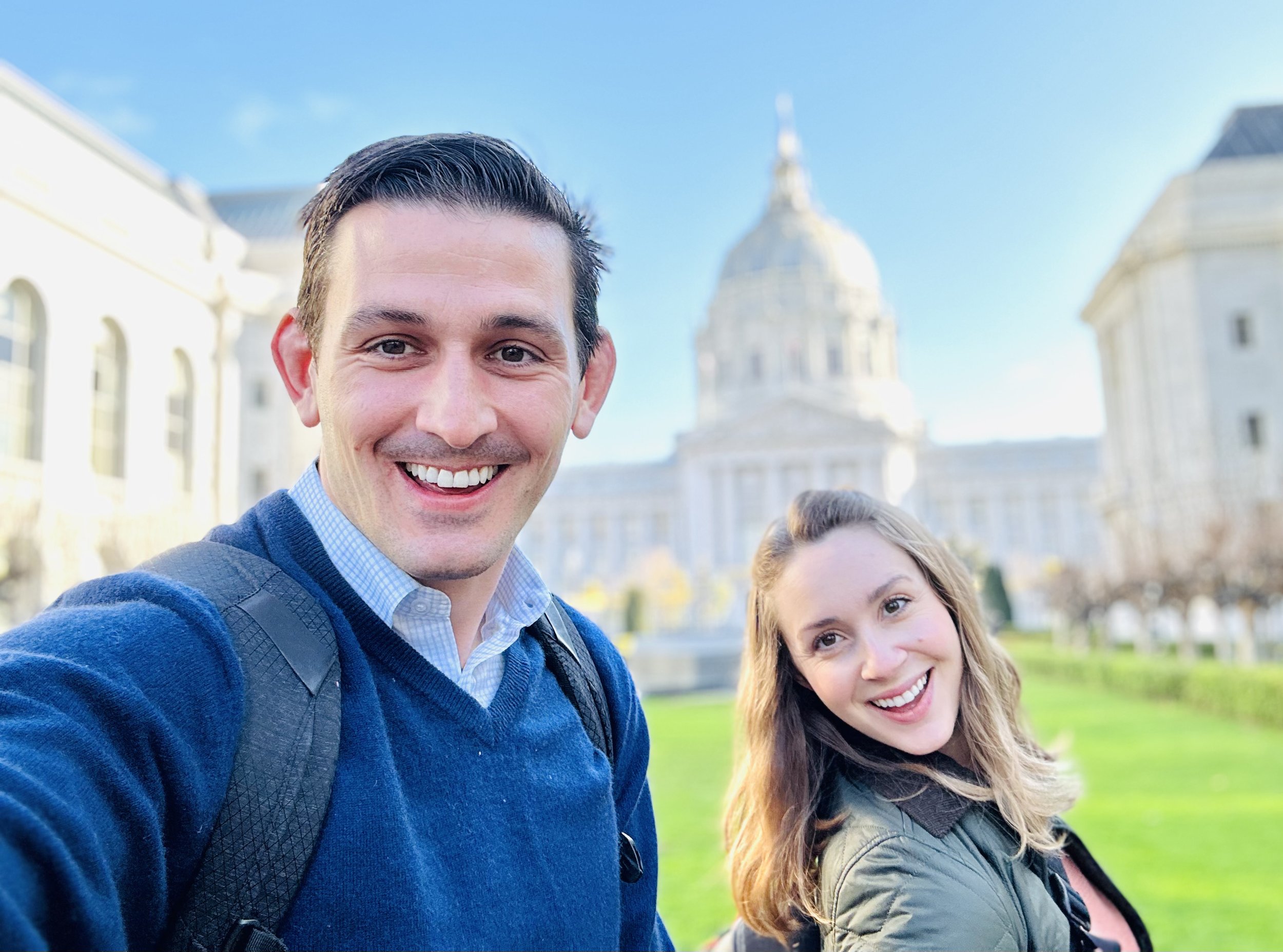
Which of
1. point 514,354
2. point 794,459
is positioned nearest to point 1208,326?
point 794,459

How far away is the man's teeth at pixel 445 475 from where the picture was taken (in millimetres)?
1519

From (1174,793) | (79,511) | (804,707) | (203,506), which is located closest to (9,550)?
(79,511)

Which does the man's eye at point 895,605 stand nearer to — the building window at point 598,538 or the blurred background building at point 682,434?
the blurred background building at point 682,434

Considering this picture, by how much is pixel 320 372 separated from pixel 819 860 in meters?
1.43

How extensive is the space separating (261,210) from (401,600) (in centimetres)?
4658

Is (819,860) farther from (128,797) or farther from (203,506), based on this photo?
(203,506)

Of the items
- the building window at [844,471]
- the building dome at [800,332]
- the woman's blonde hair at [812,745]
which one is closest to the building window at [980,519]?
the building dome at [800,332]

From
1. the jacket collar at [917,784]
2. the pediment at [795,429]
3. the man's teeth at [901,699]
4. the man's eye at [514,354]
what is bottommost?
the jacket collar at [917,784]

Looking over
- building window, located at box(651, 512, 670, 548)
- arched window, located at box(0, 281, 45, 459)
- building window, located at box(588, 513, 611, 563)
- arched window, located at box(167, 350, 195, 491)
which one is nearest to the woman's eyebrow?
arched window, located at box(0, 281, 45, 459)

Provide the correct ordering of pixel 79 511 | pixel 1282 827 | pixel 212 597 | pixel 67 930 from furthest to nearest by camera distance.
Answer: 1. pixel 79 511
2. pixel 1282 827
3. pixel 212 597
4. pixel 67 930

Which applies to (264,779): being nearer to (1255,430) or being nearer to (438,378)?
(438,378)

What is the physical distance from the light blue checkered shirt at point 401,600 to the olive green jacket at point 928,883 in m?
0.84

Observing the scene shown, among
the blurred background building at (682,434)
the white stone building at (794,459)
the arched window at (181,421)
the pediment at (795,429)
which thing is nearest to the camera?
the blurred background building at (682,434)

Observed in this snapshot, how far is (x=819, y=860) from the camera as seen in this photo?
2100 millimetres
